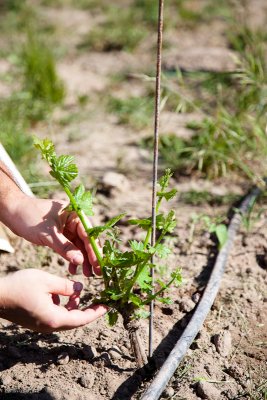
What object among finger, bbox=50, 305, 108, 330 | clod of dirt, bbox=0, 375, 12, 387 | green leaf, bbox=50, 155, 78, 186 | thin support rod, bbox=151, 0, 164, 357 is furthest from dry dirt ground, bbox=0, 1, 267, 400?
green leaf, bbox=50, 155, 78, 186

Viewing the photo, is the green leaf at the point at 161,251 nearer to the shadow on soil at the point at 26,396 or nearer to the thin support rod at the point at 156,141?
the thin support rod at the point at 156,141

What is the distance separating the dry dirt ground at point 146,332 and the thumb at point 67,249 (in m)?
0.39

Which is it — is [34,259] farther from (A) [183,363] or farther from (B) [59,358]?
Result: (A) [183,363]

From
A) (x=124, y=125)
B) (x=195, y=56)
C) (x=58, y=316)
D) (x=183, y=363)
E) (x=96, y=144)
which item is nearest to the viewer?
(x=58, y=316)

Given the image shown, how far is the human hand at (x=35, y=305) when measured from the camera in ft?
5.63

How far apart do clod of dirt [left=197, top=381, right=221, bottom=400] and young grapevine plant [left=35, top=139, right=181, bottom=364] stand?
31 centimetres

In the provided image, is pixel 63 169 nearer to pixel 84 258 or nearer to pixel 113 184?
pixel 84 258

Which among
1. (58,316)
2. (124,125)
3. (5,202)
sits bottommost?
(124,125)

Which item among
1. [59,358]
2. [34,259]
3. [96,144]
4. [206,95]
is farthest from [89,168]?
[59,358]

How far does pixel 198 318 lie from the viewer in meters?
2.10

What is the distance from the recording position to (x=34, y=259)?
2.55 meters

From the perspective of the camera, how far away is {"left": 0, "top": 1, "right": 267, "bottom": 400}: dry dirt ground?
196 centimetres

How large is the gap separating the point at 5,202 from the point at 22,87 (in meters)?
2.15

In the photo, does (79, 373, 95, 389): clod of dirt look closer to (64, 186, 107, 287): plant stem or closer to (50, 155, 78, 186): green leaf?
(64, 186, 107, 287): plant stem
